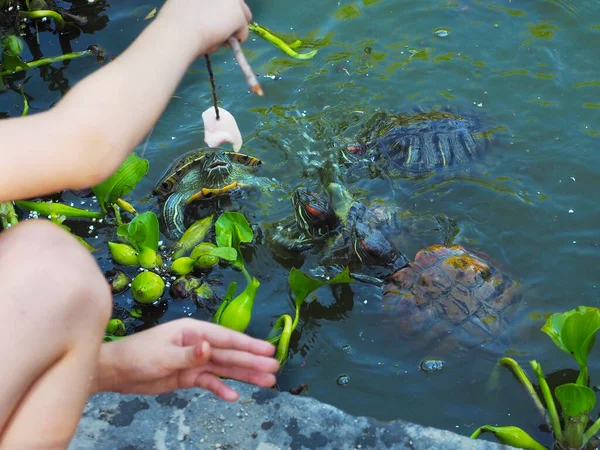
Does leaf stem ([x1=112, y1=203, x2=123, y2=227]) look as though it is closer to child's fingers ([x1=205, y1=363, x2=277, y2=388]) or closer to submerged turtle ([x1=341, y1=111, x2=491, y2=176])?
submerged turtle ([x1=341, y1=111, x2=491, y2=176])

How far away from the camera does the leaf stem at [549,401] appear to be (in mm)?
2490

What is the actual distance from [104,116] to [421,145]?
2.48 metres

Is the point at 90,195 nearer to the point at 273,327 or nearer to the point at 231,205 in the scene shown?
the point at 231,205

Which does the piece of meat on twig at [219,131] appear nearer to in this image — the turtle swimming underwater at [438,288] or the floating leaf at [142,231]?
the floating leaf at [142,231]

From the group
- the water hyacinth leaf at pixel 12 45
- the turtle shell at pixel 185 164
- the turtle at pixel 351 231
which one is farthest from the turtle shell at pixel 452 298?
the water hyacinth leaf at pixel 12 45

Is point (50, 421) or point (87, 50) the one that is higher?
point (50, 421)

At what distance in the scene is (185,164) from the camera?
367cm

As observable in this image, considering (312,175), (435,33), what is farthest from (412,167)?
(435,33)

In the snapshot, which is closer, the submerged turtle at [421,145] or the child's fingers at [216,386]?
the child's fingers at [216,386]

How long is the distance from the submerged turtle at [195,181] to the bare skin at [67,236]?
1.66 m

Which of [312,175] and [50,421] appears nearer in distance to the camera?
[50,421]

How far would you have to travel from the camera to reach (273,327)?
9.59 feet

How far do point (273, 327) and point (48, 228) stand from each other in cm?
124

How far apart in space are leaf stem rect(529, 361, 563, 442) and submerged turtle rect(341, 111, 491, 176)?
143cm
